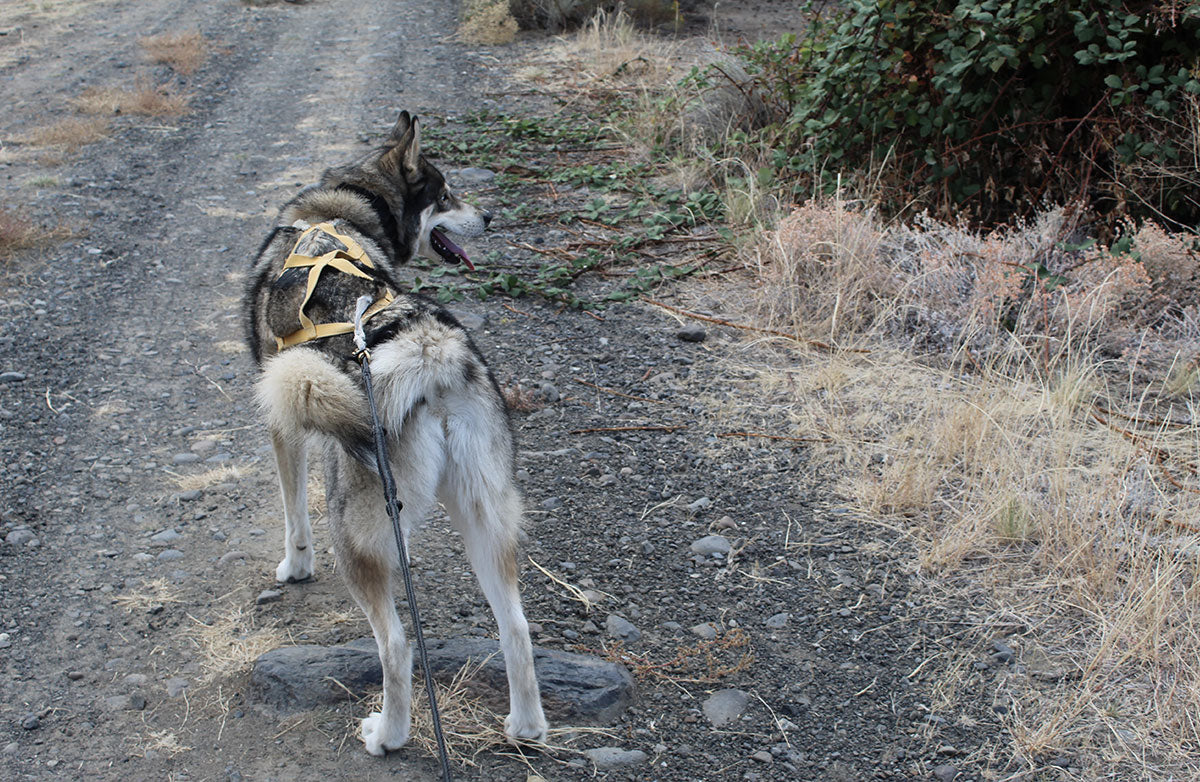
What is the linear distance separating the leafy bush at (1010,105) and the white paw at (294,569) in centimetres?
420

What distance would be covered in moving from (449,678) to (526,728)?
1.19ft

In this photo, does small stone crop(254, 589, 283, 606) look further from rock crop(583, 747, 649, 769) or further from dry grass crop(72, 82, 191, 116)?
dry grass crop(72, 82, 191, 116)

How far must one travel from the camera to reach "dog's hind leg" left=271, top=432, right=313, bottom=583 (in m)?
3.62

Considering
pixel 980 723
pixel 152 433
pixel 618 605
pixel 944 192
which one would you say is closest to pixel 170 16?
pixel 152 433

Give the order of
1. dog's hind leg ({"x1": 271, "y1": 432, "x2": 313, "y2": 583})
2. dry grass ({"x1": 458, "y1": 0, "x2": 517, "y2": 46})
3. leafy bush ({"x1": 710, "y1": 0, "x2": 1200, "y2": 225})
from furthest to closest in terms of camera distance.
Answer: dry grass ({"x1": 458, "y1": 0, "x2": 517, "y2": 46}) < leafy bush ({"x1": 710, "y1": 0, "x2": 1200, "y2": 225}) < dog's hind leg ({"x1": 271, "y1": 432, "x2": 313, "y2": 583})

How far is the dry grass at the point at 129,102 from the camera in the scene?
9438 millimetres

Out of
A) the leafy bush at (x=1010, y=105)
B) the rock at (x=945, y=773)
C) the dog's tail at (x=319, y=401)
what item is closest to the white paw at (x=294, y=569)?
the dog's tail at (x=319, y=401)

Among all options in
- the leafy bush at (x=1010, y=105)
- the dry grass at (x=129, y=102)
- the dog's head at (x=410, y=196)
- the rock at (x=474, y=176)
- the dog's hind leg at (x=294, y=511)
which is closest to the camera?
the dog's hind leg at (x=294, y=511)

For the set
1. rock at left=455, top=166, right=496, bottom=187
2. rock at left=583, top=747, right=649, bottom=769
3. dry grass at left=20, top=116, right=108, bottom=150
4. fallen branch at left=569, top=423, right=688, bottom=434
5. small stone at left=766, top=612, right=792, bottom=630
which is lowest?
rock at left=583, top=747, right=649, bottom=769

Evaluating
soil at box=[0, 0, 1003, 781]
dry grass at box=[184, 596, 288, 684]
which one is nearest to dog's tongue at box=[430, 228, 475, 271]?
soil at box=[0, 0, 1003, 781]

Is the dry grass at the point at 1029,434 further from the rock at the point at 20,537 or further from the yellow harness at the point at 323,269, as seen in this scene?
the rock at the point at 20,537

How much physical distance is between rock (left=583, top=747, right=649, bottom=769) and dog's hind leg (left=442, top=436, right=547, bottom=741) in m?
0.27

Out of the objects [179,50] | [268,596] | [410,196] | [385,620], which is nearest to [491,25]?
[179,50]

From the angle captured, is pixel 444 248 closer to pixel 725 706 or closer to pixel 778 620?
pixel 778 620
